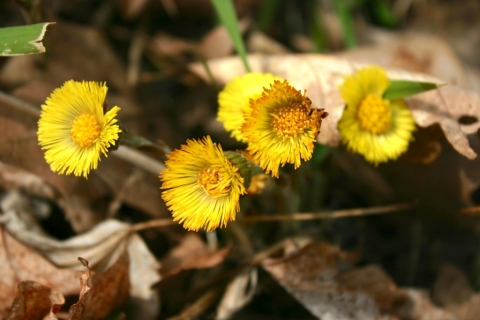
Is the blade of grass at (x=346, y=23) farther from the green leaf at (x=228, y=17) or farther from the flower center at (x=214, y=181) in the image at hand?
the flower center at (x=214, y=181)

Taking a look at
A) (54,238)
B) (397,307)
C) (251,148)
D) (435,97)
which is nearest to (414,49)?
(435,97)

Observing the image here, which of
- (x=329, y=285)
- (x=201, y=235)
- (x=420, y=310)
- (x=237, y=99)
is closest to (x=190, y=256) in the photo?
(x=201, y=235)

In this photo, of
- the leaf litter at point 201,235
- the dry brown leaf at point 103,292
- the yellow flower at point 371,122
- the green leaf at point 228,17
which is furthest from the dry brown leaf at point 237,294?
the green leaf at point 228,17

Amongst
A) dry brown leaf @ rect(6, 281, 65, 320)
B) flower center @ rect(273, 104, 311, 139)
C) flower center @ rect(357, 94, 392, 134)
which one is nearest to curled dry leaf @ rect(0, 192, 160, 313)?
dry brown leaf @ rect(6, 281, 65, 320)

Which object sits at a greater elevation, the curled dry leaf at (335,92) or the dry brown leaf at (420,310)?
the curled dry leaf at (335,92)

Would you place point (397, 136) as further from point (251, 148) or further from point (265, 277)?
point (265, 277)
